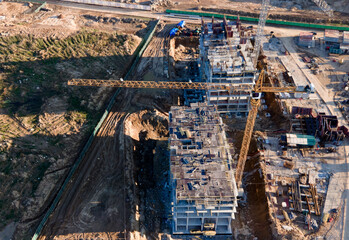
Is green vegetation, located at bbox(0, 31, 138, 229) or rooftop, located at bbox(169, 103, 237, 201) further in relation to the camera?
green vegetation, located at bbox(0, 31, 138, 229)

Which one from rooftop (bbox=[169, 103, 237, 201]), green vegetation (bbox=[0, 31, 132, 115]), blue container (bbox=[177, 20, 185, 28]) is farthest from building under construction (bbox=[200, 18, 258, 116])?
green vegetation (bbox=[0, 31, 132, 115])

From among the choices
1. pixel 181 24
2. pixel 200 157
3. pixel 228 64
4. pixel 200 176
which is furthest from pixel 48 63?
pixel 200 176

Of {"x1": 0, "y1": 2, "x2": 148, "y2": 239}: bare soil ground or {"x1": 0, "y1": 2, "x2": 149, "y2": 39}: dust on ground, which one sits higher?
{"x1": 0, "y1": 2, "x2": 149, "y2": 39}: dust on ground

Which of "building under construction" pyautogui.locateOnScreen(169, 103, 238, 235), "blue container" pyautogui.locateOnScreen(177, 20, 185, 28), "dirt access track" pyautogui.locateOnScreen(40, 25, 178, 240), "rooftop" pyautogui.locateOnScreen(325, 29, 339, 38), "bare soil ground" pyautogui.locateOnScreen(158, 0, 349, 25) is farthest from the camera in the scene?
"bare soil ground" pyautogui.locateOnScreen(158, 0, 349, 25)

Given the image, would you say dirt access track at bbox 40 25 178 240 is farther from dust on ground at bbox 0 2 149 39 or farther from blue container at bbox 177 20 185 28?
dust on ground at bbox 0 2 149 39

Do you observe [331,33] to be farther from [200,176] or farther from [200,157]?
[200,176]

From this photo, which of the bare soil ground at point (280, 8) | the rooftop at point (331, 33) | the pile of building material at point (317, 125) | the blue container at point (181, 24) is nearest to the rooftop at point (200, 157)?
the pile of building material at point (317, 125)
